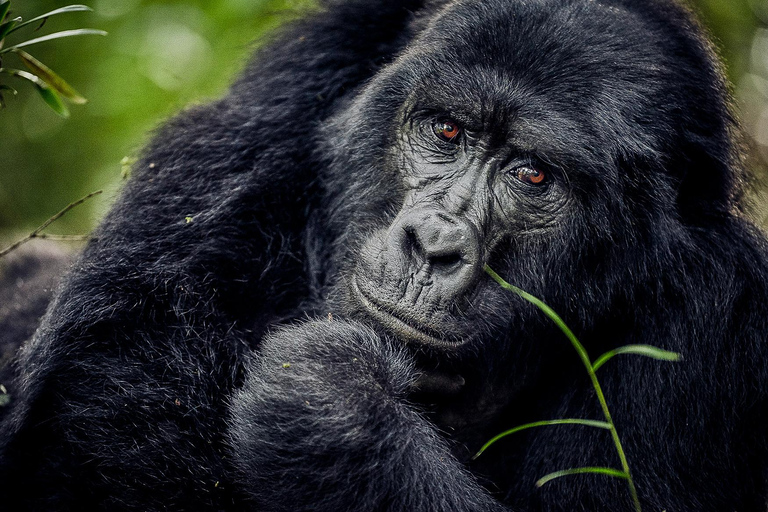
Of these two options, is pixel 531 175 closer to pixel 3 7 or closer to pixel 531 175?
pixel 531 175

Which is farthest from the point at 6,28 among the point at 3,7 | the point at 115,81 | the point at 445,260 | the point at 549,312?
the point at 115,81

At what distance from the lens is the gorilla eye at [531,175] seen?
3438 mm

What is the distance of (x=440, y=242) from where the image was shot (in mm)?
3148

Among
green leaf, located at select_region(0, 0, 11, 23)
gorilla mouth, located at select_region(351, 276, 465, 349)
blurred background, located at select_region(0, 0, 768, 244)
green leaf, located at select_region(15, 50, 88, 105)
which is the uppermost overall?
green leaf, located at select_region(0, 0, 11, 23)

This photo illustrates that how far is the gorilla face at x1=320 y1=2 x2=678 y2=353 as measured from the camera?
10.6 feet

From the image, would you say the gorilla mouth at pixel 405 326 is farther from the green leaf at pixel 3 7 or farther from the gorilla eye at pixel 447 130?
the green leaf at pixel 3 7

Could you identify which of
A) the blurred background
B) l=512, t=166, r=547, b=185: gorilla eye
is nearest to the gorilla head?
l=512, t=166, r=547, b=185: gorilla eye

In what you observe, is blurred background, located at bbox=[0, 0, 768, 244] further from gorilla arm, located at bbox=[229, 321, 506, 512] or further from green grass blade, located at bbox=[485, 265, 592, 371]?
green grass blade, located at bbox=[485, 265, 592, 371]

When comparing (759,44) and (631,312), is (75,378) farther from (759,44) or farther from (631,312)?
(759,44)

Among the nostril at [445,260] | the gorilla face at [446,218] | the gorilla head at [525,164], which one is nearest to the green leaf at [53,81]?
the gorilla head at [525,164]

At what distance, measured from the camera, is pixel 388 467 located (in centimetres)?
302

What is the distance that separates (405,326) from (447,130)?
94 cm

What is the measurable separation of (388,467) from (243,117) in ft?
6.36

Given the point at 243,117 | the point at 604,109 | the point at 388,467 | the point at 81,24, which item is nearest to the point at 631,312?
the point at 604,109
